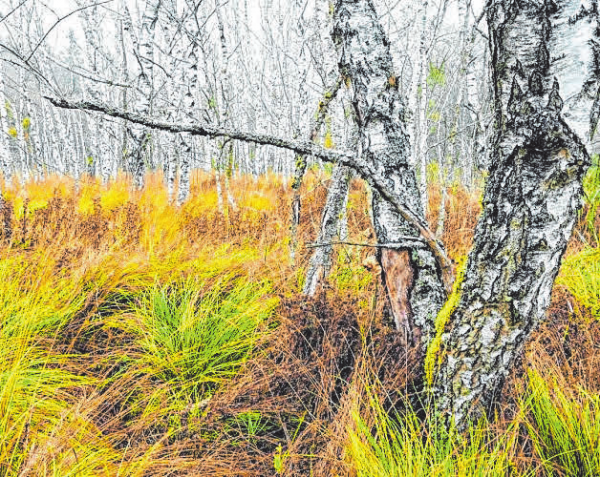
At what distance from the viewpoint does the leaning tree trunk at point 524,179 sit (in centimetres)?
102

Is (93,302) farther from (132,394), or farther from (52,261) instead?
(132,394)

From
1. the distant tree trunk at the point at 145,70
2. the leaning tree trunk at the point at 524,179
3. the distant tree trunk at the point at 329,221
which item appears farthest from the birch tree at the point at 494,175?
the distant tree trunk at the point at 145,70

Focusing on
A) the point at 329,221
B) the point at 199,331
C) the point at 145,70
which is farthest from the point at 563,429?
the point at 145,70

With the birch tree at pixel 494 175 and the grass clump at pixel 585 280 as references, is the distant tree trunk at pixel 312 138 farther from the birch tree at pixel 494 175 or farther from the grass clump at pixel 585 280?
the grass clump at pixel 585 280

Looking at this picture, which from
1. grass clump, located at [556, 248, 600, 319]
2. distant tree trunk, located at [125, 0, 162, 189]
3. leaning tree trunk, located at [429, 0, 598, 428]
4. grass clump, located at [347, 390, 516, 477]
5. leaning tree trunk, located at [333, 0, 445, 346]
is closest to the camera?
leaning tree trunk, located at [429, 0, 598, 428]

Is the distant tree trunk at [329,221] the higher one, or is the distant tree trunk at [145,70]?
the distant tree trunk at [145,70]

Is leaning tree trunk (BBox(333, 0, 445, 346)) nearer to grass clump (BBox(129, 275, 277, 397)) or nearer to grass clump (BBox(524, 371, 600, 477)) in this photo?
grass clump (BBox(524, 371, 600, 477))

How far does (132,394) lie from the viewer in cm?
208

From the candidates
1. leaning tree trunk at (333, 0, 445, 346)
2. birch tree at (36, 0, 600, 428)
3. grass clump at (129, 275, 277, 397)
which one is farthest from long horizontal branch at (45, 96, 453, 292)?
grass clump at (129, 275, 277, 397)

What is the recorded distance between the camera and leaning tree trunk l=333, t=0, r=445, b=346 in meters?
1.64

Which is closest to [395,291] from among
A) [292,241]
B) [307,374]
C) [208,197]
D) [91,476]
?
[307,374]

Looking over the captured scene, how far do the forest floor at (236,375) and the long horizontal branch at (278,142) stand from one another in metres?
0.47

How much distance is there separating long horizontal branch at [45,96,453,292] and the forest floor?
466mm

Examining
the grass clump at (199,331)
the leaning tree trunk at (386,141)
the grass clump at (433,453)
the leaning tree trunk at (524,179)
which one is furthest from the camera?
the grass clump at (199,331)
